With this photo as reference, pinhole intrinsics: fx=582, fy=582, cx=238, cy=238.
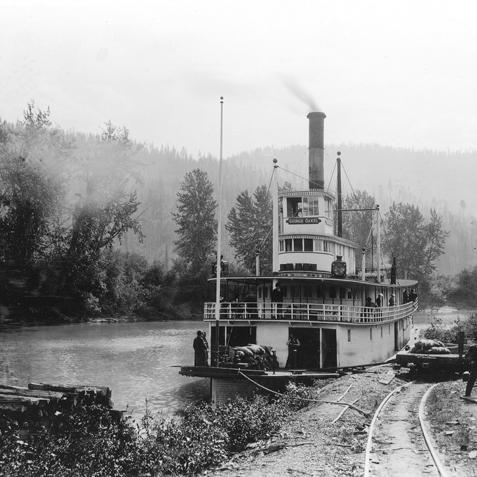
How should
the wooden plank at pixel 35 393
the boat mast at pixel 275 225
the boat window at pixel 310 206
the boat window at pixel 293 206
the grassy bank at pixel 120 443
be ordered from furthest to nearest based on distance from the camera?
the boat window at pixel 293 206 < the boat window at pixel 310 206 < the boat mast at pixel 275 225 < the wooden plank at pixel 35 393 < the grassy bank at pixel 120 443

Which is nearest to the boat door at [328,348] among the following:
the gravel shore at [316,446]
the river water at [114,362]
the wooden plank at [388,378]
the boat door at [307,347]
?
the boat door at [307,347]

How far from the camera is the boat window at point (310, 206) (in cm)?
3228

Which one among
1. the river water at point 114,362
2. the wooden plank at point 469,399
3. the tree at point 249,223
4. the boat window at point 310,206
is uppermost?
the tree at point 249,223

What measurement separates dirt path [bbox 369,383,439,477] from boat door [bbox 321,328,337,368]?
7.55 meters

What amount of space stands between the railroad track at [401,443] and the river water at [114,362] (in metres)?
6.86

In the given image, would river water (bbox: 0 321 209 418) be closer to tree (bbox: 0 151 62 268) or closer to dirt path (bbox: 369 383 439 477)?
dirt path (bbox: 369 383 439 477)

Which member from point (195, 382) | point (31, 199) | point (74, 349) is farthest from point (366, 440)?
point (31, 199)

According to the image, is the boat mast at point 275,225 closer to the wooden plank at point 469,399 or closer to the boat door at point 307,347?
the boat door at point 307,347

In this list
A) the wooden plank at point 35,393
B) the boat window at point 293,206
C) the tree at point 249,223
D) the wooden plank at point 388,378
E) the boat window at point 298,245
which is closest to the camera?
the wooden plank at point 35,393

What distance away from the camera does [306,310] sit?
87.7ft

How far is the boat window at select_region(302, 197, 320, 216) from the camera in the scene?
3228 cm

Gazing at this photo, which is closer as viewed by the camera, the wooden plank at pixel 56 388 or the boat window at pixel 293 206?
the wooden plank at pixel 56 388

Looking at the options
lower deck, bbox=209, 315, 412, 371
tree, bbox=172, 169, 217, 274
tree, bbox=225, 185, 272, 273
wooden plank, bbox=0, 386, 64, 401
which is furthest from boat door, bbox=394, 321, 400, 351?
tree, bbox=225, 185, 272, 273

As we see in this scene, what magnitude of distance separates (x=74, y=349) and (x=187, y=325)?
26421 mm
